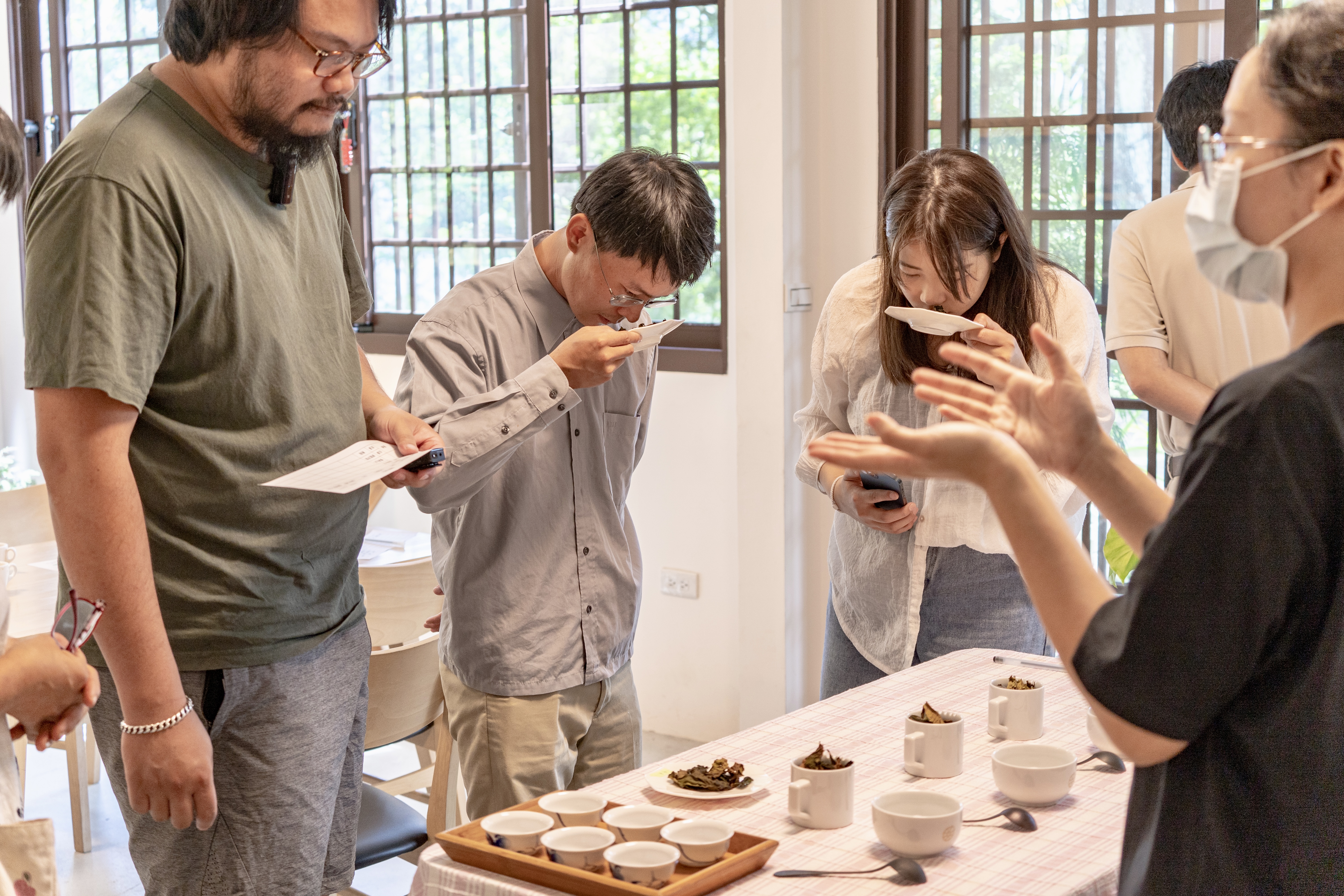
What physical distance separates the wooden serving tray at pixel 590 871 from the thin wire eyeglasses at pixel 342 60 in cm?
94

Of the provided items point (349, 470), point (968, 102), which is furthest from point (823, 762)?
point (968, 102)

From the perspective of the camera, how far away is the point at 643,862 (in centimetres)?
127

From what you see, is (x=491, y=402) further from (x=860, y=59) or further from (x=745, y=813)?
(x=860, y=59)

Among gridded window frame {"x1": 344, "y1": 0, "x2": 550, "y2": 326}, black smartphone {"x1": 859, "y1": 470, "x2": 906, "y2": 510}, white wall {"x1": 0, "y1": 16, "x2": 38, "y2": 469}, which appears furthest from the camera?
white wall {"x1": 0, "y1": 16, "x2": 38, "y2": 469}

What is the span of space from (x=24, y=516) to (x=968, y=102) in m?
3.07

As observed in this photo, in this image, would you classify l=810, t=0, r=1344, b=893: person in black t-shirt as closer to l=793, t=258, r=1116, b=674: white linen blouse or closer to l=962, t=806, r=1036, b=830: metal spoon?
l=962, t=806, r=1036, b=830: metal spoon

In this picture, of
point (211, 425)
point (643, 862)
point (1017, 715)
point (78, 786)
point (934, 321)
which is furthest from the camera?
point (78, 786)

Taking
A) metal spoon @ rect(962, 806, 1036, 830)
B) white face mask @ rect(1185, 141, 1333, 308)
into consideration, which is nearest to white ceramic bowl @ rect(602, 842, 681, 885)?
metal spoon @ rect(962, 806, 1036, 830)

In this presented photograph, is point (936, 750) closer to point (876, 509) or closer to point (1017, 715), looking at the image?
point (1017, 715)

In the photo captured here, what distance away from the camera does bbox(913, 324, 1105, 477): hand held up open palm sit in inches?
43.8

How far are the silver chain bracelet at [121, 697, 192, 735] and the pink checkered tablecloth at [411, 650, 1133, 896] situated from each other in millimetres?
323

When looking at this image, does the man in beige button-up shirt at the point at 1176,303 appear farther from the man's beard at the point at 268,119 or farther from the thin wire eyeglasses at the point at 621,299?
the man's beard at the point at 268,119

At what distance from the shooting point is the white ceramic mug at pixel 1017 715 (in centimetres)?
173

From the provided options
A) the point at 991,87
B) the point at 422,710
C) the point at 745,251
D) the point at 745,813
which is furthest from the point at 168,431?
the point at 991,87
